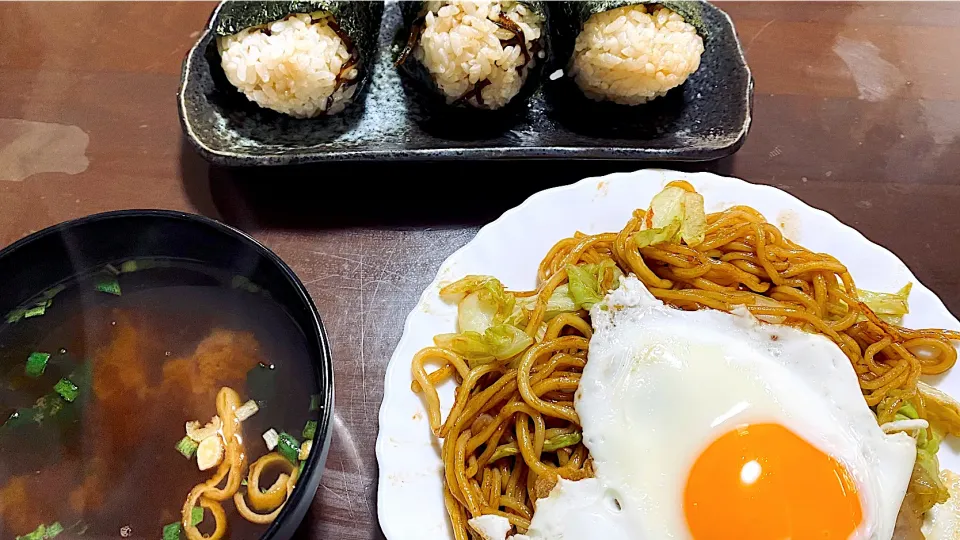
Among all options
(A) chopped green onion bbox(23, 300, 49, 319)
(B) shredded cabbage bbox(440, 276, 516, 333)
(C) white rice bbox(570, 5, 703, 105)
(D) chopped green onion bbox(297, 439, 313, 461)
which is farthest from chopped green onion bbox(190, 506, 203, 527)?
(C) white rice bbox(570, 5, 703, 105)

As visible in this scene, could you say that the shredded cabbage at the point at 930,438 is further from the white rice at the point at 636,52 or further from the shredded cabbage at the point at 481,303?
the white rice at the point at 636,52

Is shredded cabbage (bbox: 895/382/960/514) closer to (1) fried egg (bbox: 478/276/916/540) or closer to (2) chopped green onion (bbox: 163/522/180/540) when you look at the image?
→ (1) fried egg (bbox: 478/276/916/540)

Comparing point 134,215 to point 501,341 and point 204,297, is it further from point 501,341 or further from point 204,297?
point 501,341

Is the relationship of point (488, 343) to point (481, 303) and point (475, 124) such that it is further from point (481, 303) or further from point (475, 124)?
point (475, 124)

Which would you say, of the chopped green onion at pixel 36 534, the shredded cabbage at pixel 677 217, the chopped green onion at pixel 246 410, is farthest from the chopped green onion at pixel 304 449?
the shredded cabbage at pixel 677 217

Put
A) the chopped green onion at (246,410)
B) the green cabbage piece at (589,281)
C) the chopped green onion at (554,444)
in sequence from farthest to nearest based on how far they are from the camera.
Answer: the green cabbage piece at (589,281)
the chopped green onion at (554,444)
the chopped green onion at (246,410)
